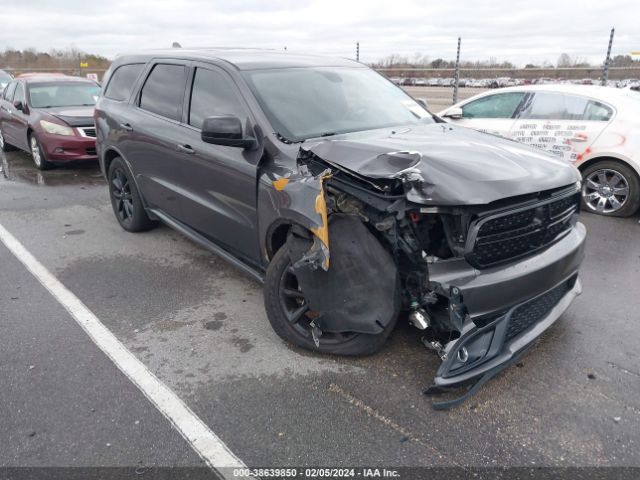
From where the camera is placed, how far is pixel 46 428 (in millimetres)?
2668

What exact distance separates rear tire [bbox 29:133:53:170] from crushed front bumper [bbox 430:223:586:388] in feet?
28.6

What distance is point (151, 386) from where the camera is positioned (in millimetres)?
3016

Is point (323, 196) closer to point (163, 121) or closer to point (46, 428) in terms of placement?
point (46, 428)

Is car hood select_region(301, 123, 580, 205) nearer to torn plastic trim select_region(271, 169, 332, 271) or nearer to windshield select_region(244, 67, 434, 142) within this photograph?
torn plastic trim select_region(271, 169, 332, 271)

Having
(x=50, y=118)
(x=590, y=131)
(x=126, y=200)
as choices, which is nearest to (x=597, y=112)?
(x=590, y=131)

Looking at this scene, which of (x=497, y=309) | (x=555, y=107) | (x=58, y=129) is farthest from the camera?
(x=58, y=129)

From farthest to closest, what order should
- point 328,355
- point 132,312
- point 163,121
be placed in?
point 163,121 < point 132,312 < point 328,355

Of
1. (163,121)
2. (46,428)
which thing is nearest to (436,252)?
(46,428)

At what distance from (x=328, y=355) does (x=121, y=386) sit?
4.24ft

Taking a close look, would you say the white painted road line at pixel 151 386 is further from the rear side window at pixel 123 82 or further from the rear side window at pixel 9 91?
the rear side window at pixel 9 91

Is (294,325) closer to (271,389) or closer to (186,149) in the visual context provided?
(271,389)

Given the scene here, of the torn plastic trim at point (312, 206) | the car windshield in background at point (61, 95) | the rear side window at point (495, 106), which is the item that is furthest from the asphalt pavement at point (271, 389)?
the car windshield in background at point (61, 95)

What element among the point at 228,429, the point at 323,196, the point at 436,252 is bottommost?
the point at 228,429

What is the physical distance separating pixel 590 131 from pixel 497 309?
471cm
